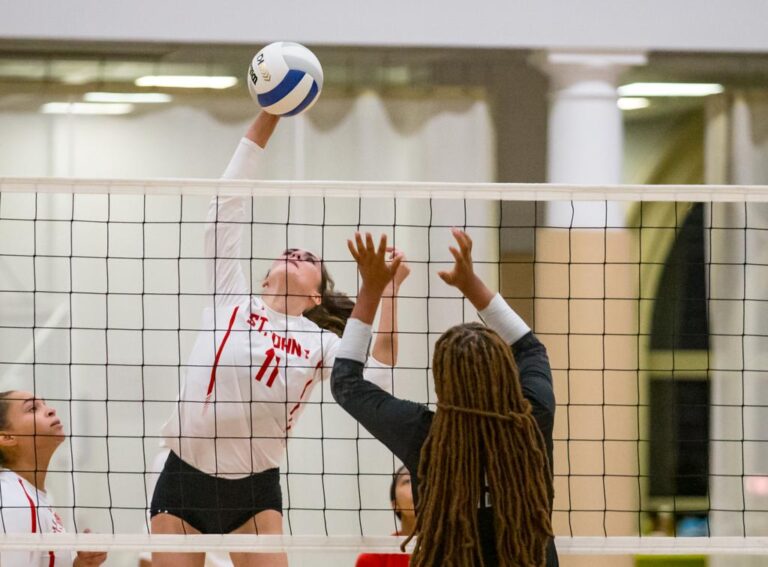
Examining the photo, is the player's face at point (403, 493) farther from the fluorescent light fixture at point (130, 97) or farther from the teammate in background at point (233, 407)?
the fluorescent light fixture at point (130, 97)

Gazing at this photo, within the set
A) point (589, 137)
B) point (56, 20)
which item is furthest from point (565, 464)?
point (56, 20)

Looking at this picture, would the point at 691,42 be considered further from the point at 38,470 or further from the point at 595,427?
the point at 38,470

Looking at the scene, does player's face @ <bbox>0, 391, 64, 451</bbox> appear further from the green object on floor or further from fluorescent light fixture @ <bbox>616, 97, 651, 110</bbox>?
the green object on floor

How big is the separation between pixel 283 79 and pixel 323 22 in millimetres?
1630

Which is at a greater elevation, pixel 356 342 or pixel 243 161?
pixel 243 161

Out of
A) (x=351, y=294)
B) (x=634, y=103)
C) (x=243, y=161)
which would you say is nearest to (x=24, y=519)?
(x=243, y=161)

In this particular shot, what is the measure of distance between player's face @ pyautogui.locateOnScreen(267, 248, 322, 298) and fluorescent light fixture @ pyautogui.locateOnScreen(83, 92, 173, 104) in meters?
1.88

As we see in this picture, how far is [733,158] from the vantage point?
4586mm

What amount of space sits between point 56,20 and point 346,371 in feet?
9.12

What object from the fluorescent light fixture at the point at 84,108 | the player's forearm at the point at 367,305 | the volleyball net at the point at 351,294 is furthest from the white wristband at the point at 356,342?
the fluorescent light fixture at the point at 84,108

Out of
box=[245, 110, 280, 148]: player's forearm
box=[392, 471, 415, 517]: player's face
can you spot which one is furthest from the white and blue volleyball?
box=[392, 471, 415, 517]: player's face

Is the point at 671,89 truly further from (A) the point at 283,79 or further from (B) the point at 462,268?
(B) the point at 462,268

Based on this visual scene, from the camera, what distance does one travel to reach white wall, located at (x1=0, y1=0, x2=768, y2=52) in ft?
14.1

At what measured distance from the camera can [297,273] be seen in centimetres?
288
